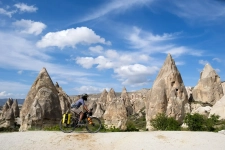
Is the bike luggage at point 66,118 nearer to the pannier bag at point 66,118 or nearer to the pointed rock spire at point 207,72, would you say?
the pannier bag at point 66,118

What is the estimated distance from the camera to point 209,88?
113 feet

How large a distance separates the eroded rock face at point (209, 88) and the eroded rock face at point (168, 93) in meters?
10.0

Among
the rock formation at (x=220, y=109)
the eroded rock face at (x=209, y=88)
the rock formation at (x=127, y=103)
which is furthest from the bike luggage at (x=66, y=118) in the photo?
the rock formation at (x=127, y=103)

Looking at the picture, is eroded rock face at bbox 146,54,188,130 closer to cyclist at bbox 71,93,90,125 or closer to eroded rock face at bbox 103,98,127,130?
A: eroded rock face at bbox 103,98,127,130

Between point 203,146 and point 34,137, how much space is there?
4871 millimetres

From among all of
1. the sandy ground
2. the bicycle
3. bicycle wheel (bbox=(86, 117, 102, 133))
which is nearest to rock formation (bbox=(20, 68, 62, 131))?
bicycle wheel (bbox=(86, 117, 102, 133))

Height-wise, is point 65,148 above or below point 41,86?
below

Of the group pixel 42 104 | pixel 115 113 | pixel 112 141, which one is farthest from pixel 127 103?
pixel 112 141

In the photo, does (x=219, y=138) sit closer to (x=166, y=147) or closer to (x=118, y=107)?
(x=166, y=147)

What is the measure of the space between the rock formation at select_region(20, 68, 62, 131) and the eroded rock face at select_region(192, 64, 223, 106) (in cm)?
1951

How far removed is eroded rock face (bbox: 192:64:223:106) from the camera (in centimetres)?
3369

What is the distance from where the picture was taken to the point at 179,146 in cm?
847

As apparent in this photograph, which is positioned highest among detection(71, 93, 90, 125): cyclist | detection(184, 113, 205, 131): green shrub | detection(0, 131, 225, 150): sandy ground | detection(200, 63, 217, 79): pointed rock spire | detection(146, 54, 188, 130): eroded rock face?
detection(200, 63, 217, 79): pointed rock spire

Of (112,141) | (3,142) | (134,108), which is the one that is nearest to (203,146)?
(112,141)
